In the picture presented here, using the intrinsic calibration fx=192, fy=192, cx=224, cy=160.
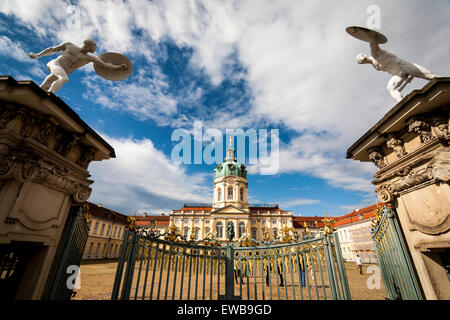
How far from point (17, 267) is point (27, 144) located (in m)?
2.11

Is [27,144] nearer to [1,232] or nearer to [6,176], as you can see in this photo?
[6,176]

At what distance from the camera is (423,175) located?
9.70 ft

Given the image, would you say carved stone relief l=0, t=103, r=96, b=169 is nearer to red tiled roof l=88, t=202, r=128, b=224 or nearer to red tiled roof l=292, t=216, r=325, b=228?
red tiled roof l=88, t=202, r=128, b=224

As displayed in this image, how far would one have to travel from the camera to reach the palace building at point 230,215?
141 feet

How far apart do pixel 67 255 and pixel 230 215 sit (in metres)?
41.1

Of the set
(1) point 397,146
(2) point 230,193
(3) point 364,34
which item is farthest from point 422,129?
(2) point 230,193

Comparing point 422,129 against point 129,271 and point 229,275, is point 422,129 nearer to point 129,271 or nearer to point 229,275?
point 229,275

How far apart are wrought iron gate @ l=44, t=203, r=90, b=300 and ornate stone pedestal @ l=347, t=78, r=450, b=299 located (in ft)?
19.8

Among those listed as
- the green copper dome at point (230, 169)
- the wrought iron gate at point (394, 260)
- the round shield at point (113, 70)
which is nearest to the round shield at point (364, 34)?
the wrought iron gate at point (394, 260)

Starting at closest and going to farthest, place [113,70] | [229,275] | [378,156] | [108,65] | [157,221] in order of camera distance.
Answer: [378,156] → [229,275] → [108,65] → [113,70] → [157,221]

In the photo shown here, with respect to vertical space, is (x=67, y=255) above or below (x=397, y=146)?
below

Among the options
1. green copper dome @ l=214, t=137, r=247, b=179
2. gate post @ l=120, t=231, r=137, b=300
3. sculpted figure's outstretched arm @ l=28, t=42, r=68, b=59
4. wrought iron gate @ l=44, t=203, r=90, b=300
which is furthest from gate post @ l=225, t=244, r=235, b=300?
Answer: green copper dome @ l=214, t=137, r=247, b=179
